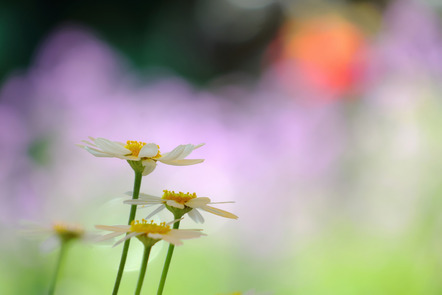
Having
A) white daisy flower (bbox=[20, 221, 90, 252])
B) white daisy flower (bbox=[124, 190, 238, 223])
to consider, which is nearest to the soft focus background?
white daisy flower (bbox=[20, 221, 90, 252])

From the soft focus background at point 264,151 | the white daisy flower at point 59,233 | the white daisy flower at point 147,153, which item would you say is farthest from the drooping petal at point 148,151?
the soft focus background at point 264,151

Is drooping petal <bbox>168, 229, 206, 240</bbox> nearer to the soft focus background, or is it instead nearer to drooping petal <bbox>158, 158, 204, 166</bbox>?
drooping petal <bbox>158, 158, 204, 166</bbox>

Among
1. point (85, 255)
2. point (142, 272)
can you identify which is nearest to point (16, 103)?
point (85, 255)

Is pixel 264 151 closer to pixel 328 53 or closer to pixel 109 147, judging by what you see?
pixel 328 53

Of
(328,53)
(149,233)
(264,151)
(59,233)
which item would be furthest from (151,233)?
(328,53)

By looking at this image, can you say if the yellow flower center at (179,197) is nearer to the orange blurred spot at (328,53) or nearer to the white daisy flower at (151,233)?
the white daisy flower at (151,233)

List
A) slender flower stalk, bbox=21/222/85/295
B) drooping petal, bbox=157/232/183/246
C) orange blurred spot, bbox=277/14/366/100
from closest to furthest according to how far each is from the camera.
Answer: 1. drooping petal, bbox=157/232/183/246
2. slender flower stalk, bbox=21/222/85/295
3. orange blurred spot, bbox=277/14/366/100

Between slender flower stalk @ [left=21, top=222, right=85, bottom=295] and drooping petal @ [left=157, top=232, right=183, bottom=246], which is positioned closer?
drooping petal @ [left=157, top=232, right=183, bottom=246]
